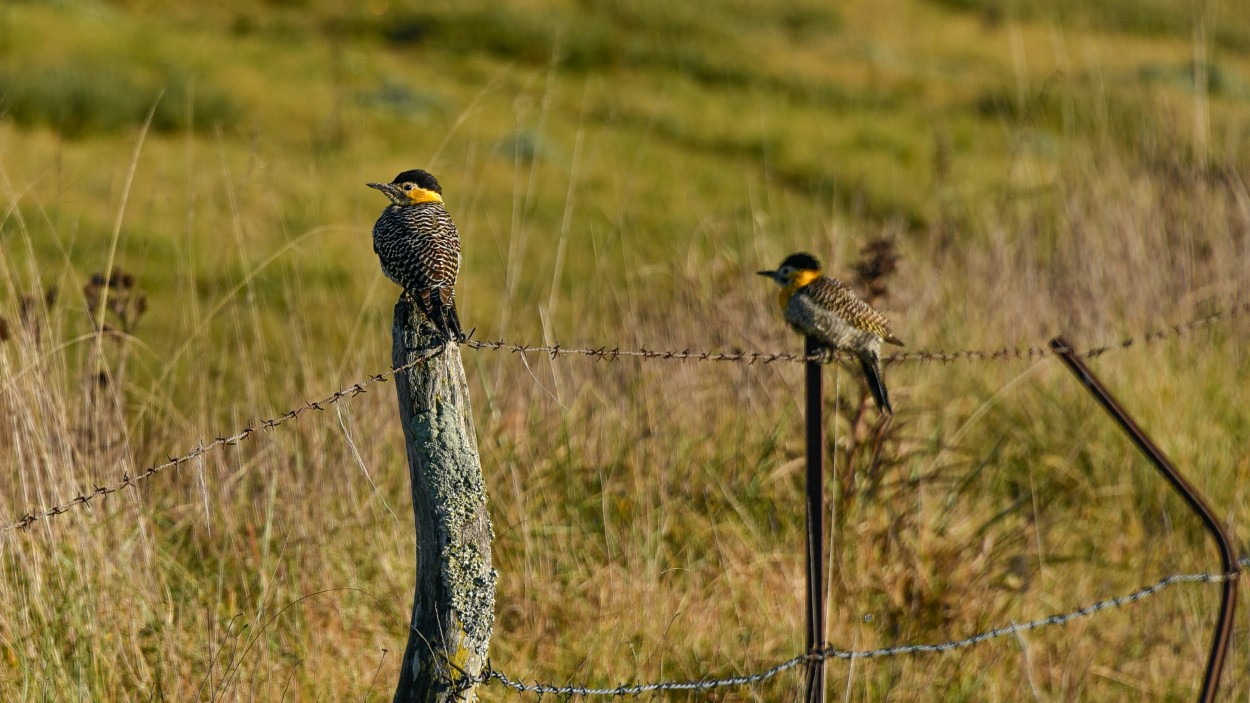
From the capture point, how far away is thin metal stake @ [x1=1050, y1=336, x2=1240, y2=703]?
137 inches

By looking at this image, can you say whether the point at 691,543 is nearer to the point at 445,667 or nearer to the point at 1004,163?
the point at 445,667

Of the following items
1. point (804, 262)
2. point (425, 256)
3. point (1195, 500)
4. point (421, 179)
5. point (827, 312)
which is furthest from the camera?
point (421, 179)

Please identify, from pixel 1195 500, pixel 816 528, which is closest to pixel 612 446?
pixel 816 528

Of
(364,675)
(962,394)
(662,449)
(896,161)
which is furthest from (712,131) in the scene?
(364,675)

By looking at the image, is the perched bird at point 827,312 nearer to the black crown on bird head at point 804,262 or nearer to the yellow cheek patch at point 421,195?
the black crown on bird head at point 804,262

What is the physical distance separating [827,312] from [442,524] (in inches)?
54.2

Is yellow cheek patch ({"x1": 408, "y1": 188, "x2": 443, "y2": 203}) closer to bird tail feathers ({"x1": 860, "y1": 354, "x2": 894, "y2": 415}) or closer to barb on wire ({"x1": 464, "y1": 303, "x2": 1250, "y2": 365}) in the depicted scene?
barb on wire ({"x1": 464, "y1": 303, "x2": 1250, "y2": 365})

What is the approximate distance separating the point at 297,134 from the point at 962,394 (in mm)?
7571

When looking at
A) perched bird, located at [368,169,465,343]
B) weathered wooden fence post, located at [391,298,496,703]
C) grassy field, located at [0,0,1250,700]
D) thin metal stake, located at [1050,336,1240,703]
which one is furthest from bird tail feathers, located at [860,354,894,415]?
weathered wooden fence post, located at [391,298,496,703]

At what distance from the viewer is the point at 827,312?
366cm

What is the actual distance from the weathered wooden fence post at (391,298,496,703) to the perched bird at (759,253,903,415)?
1.18m

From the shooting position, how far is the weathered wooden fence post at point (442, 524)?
2695 millimetres

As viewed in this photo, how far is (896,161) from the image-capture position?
13820mm

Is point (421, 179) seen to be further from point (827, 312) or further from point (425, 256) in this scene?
point (827, 312)
